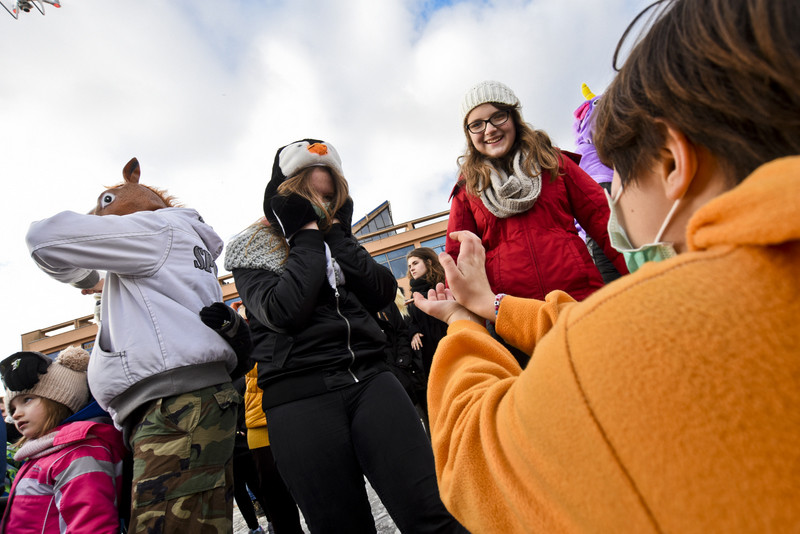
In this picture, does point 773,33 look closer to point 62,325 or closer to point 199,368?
point 199,368

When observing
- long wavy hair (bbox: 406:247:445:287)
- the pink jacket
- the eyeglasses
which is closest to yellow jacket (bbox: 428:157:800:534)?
the eyeglasses

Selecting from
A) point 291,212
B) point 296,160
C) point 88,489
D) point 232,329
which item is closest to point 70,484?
point 88,489

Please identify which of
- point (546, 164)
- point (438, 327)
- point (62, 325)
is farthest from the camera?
point (62, 325)

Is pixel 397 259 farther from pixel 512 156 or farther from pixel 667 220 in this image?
pixel 667 220

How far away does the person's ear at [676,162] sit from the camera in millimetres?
585

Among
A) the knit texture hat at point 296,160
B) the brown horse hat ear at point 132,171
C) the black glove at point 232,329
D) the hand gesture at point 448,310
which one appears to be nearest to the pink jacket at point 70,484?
the black glove at point 232,329

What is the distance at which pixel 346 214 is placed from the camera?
2.13 metres

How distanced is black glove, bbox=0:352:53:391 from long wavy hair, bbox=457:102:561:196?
2.51 meters

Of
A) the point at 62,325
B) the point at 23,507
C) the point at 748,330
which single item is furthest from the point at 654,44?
the point at 62,325

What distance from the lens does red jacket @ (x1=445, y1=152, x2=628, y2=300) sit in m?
1.78

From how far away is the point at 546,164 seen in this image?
6.51ft

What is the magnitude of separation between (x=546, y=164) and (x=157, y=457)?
2.10 m

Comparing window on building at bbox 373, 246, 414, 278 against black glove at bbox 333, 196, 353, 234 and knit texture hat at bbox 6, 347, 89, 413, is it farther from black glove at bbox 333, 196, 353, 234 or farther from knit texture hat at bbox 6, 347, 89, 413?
black glove at bbox 333, 196, 353, 234

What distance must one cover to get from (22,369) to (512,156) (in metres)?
2.82
